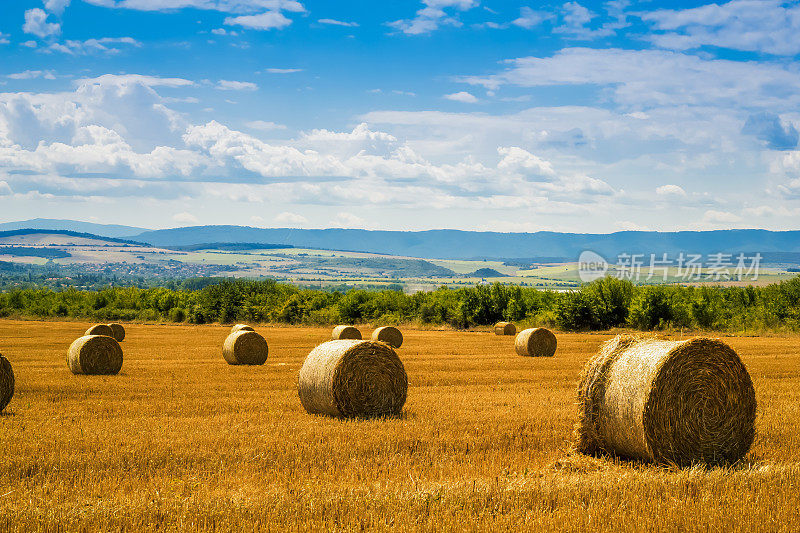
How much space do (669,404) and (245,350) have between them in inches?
708

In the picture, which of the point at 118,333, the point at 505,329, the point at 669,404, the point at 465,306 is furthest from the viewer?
the point at 465,306

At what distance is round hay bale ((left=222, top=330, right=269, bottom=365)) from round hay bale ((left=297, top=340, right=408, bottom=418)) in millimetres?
11325

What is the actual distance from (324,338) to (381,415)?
2760 centimetres

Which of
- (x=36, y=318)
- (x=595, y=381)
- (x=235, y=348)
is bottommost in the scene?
(x=36, y=318)

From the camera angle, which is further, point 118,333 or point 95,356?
point 118,333

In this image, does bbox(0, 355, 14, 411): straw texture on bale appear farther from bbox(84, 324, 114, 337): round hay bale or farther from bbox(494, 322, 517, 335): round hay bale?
bbox(494, 322, 517, 335): round hay bale

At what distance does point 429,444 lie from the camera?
36.8 ft

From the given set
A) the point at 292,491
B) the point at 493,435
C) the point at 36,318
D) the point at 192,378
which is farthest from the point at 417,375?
the point at 36,318

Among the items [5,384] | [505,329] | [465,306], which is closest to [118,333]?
[505,329]

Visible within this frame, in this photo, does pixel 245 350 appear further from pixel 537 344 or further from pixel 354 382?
pixel 354 382

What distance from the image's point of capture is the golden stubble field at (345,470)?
7.49 m

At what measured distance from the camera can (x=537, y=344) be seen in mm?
29953

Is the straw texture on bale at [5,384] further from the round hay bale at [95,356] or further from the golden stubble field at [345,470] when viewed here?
the round hay bale at [95,356]

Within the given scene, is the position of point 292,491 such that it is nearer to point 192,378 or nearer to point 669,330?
point 192,378
